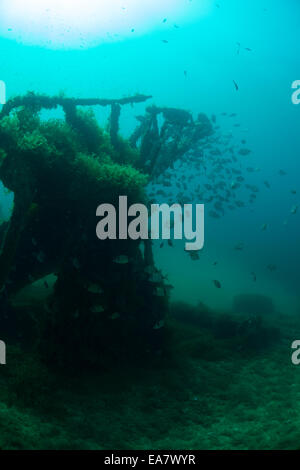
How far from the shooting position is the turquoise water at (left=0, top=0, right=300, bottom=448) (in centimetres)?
5794

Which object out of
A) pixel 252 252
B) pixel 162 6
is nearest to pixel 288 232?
pixel 252 252

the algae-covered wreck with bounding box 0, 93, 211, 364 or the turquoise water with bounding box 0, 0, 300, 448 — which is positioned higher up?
the turquoise water with bounding box 0, 0, 300, 448

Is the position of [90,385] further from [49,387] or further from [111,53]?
[111,53]

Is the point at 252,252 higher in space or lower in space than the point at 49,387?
higher

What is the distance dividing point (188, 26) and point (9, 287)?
7172 centimetres

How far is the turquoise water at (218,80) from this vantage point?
190 ft

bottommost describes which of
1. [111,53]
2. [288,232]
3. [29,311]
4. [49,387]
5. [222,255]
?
[49,387]

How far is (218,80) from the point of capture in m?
92.9

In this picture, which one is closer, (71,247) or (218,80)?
(71,247)

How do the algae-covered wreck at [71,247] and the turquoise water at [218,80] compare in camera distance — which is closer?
the algae-covered wreck at [71,247]

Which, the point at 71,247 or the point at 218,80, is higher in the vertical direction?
the point at 218,80

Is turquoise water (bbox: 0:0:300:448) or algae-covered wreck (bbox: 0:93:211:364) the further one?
turquoise water (bbox: 0:0:300:448)

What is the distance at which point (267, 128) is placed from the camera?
10244 cm

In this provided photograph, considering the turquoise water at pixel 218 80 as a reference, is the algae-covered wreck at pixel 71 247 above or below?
below
